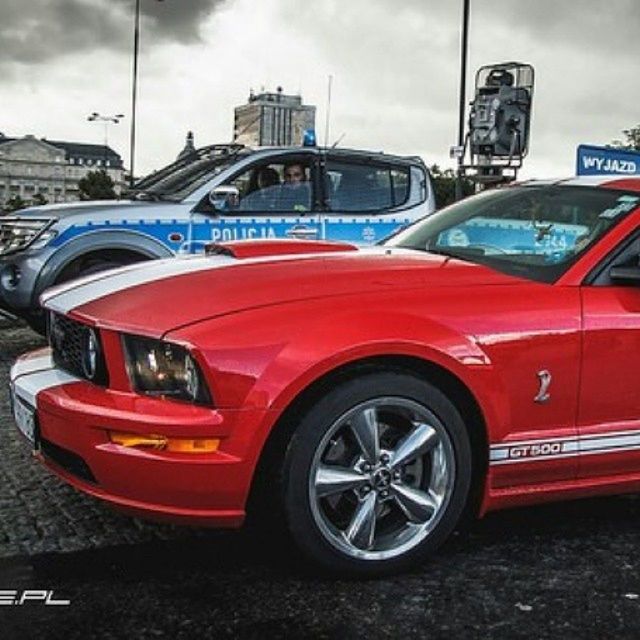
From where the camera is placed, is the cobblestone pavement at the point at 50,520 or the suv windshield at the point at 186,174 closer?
the cobblestone pavement at the point at 50,520

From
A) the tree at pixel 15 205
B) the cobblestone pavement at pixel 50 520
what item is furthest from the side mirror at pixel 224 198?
the tree at pixel 15 205

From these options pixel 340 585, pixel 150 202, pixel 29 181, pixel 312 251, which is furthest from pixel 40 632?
pixel 29 181

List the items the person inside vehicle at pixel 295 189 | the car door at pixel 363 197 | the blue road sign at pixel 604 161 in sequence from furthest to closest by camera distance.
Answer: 1. the blue road sign at pixel 604 161
2. the car door at pixel 363 197
3. the person inside vehicle at pixel 295 189

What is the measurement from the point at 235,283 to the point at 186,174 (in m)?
5.06

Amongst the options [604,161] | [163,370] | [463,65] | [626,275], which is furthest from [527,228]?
[463,65]

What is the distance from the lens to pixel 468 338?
325cm

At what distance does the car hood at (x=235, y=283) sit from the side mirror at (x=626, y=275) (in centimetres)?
38

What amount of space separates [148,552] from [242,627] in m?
0.72

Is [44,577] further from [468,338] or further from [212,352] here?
[468,338]

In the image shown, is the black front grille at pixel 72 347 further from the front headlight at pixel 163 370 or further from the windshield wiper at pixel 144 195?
the windshield wiper at pixel 144 195

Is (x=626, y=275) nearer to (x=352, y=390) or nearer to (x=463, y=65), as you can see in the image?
(x=352, y=390)

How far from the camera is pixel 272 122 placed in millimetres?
15070

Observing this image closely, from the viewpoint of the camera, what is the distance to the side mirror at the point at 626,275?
139 inches

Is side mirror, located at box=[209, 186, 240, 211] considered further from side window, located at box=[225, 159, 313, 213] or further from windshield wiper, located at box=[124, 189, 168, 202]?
windshield wiper, located at box=[124, 189, 168, 202]
